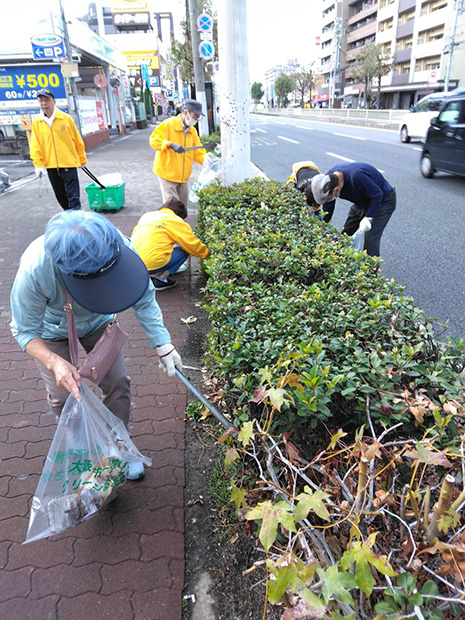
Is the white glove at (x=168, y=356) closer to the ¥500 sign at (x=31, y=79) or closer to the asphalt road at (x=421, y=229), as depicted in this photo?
the asphalt road at (x=421, y=229)

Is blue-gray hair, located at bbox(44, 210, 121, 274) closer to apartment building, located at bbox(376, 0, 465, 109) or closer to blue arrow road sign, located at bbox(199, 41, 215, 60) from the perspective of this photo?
blue arrow road sign, located at bbox(199, 41, 215, 60)

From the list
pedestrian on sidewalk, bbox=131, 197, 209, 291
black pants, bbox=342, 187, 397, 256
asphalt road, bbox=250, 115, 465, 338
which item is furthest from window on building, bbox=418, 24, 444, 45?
pedestrian on sidewalk, bbox=131, 197, 209, 291

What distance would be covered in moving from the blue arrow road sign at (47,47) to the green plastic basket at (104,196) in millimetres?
10048

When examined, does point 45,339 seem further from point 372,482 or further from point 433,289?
point 433,289

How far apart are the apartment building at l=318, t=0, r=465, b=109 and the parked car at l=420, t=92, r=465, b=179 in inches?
1268

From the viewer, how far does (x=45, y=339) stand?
91.1 inches

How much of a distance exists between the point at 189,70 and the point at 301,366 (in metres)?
24.3

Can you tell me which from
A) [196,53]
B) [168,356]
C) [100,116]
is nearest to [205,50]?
[196,53]

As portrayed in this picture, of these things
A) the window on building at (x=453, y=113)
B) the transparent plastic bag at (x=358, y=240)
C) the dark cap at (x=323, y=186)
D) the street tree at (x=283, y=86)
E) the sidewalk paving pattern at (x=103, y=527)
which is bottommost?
the sidewalk paving pattern at (x=103, y=527)

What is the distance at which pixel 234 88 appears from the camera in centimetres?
600

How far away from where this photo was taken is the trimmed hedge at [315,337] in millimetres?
1791

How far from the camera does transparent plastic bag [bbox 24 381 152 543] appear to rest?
202 cm

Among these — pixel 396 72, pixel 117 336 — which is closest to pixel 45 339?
pixel 117 336

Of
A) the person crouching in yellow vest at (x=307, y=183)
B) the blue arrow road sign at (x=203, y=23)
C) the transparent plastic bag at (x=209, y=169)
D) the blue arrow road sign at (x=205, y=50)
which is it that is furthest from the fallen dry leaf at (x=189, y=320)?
the blue arrow road sign at (x=203, y=23)
